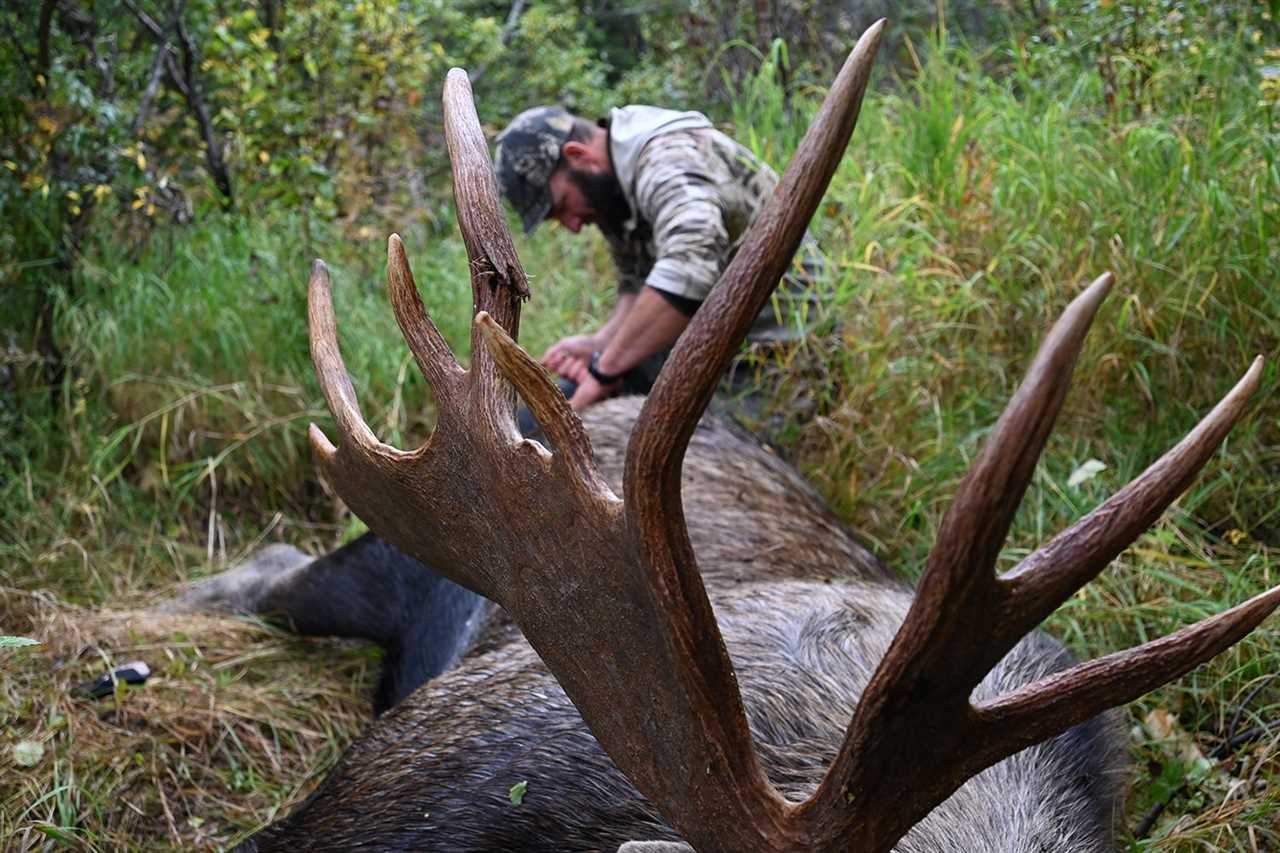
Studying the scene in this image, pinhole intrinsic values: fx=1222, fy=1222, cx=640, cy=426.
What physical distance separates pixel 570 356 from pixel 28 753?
7.62 feet

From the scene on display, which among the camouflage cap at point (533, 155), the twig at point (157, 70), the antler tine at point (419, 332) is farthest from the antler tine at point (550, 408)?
the twig at point (157, 70)

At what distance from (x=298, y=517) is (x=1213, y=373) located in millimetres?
3254

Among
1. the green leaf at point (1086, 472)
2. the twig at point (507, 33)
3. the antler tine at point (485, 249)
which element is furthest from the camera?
the twig at point (507, 33)

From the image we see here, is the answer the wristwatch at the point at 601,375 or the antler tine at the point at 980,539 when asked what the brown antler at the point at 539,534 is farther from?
the wristwatch at the point at 601,375

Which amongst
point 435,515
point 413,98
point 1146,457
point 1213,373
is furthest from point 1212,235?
point 413,98

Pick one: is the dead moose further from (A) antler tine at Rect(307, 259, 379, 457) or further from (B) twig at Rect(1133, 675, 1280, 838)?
(B) twig at Rect(1133, 675, 1280, 838)

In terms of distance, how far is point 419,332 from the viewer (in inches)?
87.0

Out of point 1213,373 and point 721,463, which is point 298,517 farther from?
point 1213,373

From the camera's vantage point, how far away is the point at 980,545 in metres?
1.34

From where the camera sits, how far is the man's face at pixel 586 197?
177 inches

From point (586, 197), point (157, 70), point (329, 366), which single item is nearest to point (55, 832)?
point (329, 366)

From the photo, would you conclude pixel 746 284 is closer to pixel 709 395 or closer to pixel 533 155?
pixel 709 395

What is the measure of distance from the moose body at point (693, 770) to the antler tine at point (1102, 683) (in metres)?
0.55

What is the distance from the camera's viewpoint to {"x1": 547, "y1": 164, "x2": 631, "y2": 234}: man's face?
4.49 metres
